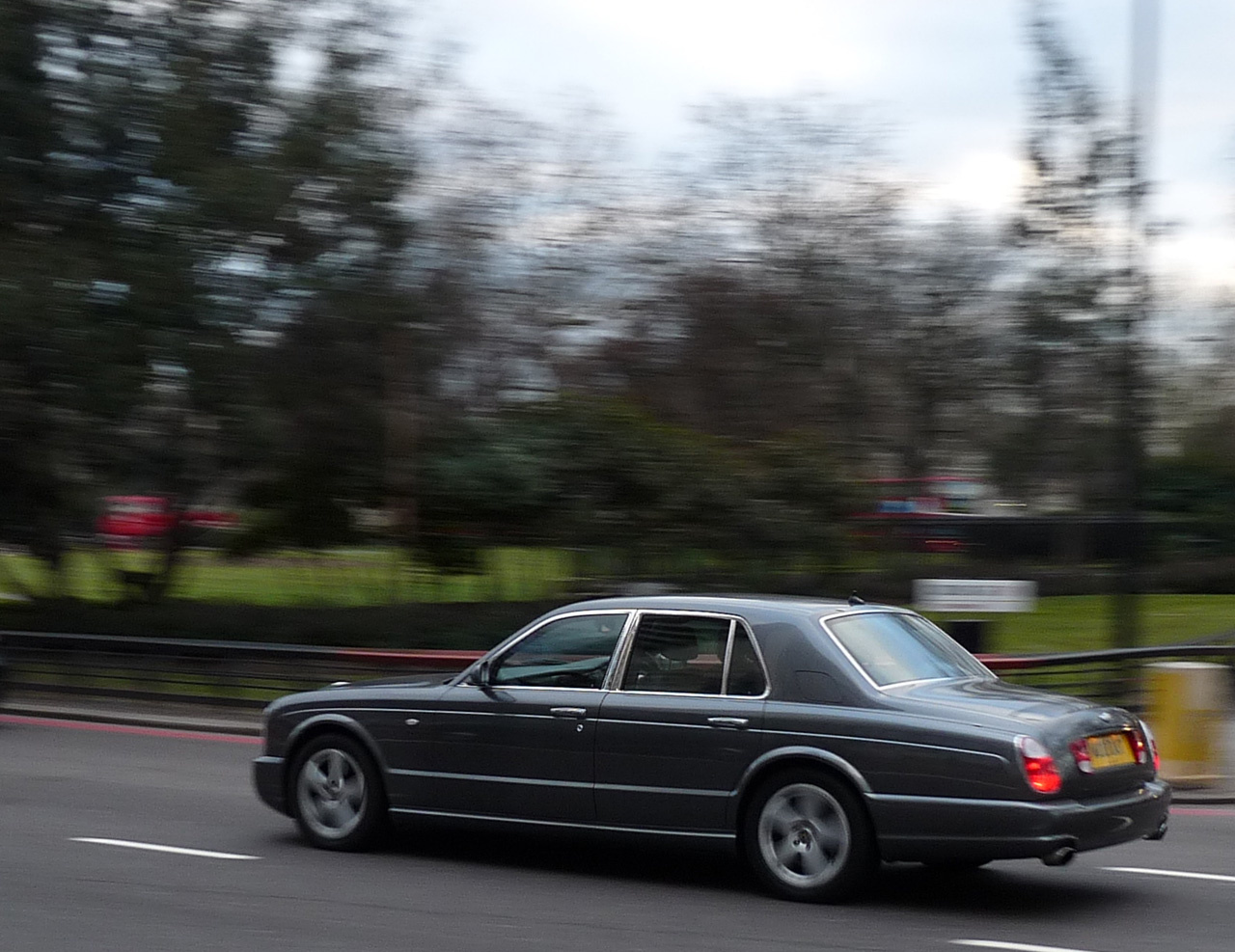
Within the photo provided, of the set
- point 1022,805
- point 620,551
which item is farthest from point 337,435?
point 1022,805

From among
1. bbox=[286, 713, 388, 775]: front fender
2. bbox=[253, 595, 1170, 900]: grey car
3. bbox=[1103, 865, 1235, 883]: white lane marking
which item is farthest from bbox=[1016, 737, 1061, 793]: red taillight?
bbox=[286, 713, 388, 775]: front fender

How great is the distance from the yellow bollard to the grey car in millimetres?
4355

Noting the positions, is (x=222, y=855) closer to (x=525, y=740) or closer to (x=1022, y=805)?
(x=525, y=740)

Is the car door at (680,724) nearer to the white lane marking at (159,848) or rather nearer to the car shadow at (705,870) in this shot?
the car shadow at (705,870)

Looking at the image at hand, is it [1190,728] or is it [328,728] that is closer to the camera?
[328,728]

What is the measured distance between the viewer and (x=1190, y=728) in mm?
11844

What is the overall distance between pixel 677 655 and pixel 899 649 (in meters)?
1.12

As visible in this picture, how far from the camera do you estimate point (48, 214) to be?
19.7m

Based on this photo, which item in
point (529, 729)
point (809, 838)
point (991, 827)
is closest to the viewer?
Answer: point (991, 827)

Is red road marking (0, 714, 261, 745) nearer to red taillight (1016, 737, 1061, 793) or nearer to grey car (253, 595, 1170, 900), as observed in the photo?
grey car (253, 595, 1170, 900)

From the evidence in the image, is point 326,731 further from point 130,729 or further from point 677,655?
point 130,729

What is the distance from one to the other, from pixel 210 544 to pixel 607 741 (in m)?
16.0

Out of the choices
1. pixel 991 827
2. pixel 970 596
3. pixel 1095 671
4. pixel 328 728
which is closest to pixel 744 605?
pixel 991 827

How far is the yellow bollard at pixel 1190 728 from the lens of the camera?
11828 millimetres
